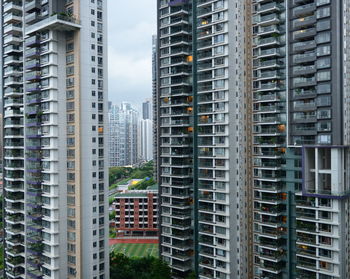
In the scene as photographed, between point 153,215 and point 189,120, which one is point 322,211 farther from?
point 153,215

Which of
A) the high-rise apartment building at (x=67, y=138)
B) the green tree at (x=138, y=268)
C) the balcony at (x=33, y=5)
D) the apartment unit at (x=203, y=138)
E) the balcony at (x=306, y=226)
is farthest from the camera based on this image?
the green tree at (x=138, y=268)

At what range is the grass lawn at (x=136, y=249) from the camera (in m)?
86.4

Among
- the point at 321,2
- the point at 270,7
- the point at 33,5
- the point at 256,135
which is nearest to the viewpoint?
the point at 321,2

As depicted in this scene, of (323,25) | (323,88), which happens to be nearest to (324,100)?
(323,88)

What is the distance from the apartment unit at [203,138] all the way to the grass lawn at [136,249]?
90.1ft

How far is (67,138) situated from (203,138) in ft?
72.3

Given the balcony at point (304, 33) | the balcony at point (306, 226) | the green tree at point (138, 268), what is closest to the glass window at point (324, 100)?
the balcony at point (304, 33)

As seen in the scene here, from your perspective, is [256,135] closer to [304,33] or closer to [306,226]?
[306,226]

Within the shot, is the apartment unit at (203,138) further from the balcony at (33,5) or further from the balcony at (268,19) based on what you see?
the balcony at (33,5)

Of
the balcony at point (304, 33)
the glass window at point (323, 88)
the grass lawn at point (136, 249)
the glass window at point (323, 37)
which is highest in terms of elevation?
the balcony at point (304, 33)

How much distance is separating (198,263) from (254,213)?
13006mm

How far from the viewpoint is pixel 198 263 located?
57250mm

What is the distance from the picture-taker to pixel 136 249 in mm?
89812

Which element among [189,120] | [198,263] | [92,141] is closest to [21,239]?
[92,141]
